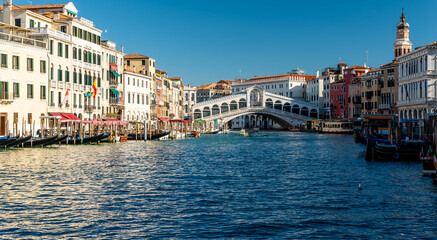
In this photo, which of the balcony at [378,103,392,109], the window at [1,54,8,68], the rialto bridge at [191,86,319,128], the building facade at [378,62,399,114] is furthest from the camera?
the rialto bridge at [191,86,319,128]

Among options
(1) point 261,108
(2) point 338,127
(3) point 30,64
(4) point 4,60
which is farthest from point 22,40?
(1) point 261,108

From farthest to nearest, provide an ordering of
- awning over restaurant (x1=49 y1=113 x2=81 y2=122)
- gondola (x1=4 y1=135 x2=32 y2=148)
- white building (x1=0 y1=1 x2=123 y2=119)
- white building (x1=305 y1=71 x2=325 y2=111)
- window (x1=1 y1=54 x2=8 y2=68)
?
white building (x1=305 y1=71 x2=325 y2=111) → white building (x1=0 y1=1 x2=123 y2=119) → awning over restaurant (x1=49 y1=113 x2=81 y2=122) → window (x1=1 y1=54 x2=8 y2=68) → gondola (x1=4 y1=135 x2=32 y2=148)

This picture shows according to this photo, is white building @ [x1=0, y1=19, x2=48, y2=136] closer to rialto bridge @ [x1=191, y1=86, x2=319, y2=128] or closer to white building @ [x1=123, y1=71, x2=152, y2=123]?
white building @ [x1=123, y1=71, x2=152, y2=123]

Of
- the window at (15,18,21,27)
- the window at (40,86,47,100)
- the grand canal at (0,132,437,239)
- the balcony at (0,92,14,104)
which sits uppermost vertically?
the window at (15,18,21,27)

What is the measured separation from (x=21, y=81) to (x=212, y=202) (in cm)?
2492

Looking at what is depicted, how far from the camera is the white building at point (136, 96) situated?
54875mm

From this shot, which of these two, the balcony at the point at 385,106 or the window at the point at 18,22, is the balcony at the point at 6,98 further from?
the balcony at the point at 385,106

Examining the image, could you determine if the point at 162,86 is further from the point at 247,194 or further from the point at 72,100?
the point at 247,194

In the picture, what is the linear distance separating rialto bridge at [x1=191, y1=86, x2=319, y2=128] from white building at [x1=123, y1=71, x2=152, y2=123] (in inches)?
1012

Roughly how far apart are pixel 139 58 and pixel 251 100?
37737 millimetres

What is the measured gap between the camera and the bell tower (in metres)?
71.3

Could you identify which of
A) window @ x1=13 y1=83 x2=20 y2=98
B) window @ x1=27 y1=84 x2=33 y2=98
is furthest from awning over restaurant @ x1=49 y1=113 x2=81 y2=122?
window @ x1=13 y1=83 x2=20 y2=98

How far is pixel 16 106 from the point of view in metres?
34.7

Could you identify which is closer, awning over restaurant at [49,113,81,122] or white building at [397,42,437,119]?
awning over restaurant at [49,113,81,122]
